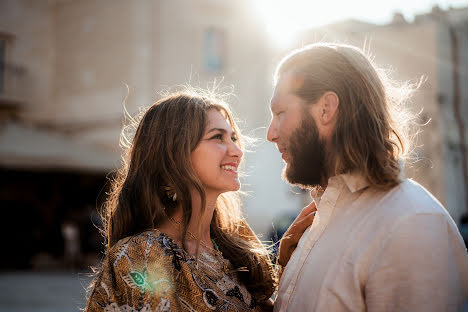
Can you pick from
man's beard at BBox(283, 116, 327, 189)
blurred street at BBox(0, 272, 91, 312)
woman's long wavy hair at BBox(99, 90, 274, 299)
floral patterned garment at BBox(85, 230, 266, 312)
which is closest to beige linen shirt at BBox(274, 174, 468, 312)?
man's beard at BBox(283, 116, 327, 189)

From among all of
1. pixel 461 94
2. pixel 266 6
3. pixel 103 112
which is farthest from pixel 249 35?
pixel 461 94

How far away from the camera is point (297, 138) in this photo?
8.66 feet

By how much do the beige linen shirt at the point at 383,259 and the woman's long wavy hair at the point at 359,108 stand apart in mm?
87

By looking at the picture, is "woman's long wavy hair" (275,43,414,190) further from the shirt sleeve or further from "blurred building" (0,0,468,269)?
"blurred building" (0,0,468,269)

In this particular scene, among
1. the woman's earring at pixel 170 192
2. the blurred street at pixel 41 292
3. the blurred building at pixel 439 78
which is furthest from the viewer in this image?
the blurred building at pixel 439 78

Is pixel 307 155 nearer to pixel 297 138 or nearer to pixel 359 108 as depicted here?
pixel 297 138

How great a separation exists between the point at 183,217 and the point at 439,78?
15.8 metres

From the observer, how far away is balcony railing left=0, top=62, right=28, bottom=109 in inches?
754

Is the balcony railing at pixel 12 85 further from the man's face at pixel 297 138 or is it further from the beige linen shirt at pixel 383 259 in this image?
the beige linen shirt at pixel 383 259

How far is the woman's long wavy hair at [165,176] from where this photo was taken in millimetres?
2904

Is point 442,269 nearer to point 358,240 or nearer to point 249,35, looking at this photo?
point 358,240

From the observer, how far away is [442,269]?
6.52 ft

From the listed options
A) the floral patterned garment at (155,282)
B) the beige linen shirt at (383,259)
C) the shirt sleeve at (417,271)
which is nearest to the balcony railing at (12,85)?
the floral patterned garment at (155,282)

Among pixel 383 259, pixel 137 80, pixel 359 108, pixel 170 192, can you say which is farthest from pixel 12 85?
pixel 383 259
